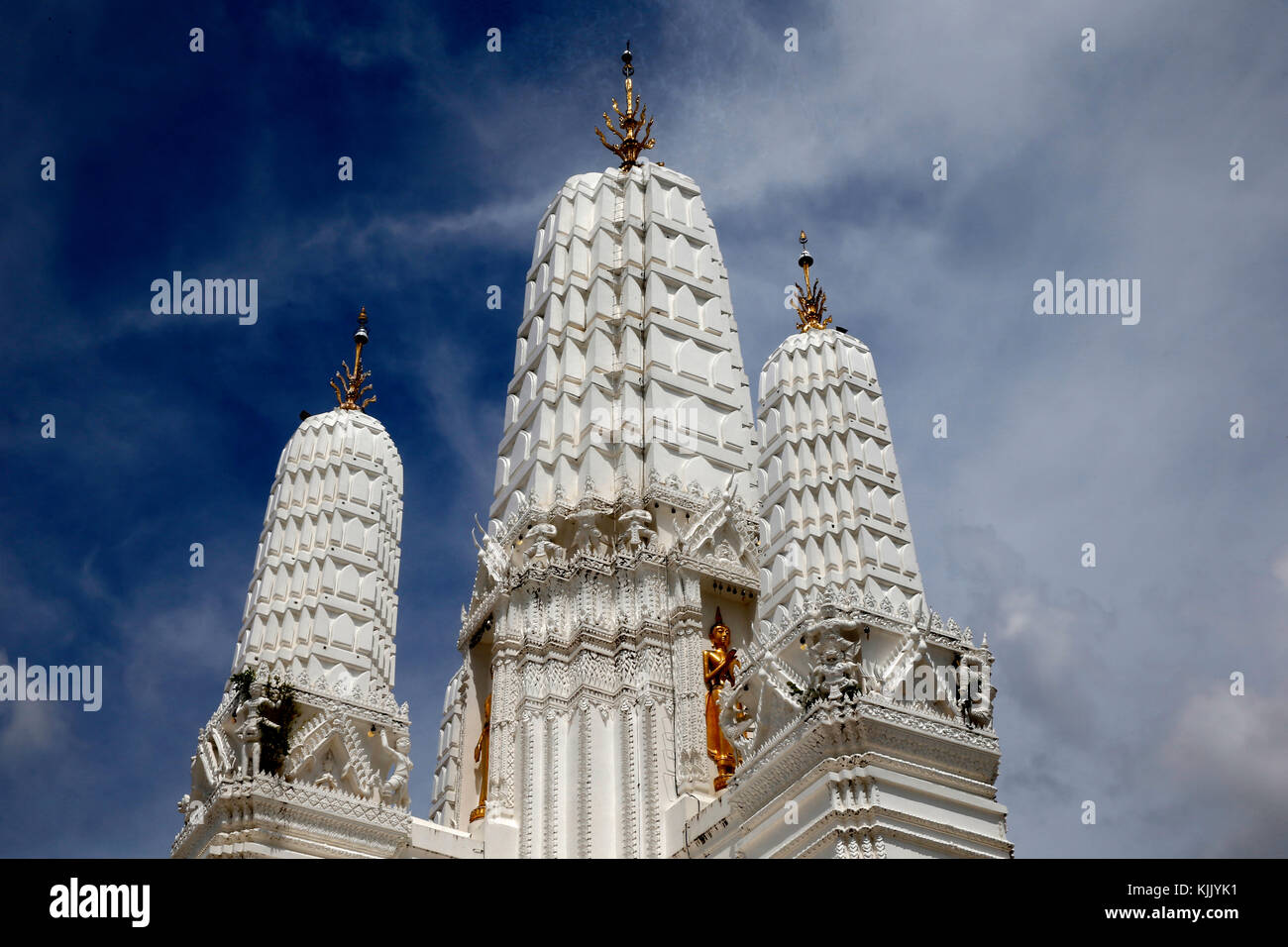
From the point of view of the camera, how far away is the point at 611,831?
90.4ft

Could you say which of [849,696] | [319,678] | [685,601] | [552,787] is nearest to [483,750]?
[552,787]

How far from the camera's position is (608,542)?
103 ft

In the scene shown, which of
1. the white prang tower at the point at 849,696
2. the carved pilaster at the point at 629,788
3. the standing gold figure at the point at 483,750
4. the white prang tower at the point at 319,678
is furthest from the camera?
the standing gold figure at the point at 483,750

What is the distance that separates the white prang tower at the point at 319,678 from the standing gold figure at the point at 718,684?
6117mm

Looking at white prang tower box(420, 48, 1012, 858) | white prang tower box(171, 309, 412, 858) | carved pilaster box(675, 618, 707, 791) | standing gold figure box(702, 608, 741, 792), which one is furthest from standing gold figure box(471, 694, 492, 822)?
standing gold figure box(702, 608, 741, 792)

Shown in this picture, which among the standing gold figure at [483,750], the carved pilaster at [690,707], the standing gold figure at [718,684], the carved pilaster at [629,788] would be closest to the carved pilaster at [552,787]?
the carved pilaster at [629,788]

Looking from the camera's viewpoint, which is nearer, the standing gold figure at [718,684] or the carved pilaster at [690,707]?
the carved pilaster at [690,707]

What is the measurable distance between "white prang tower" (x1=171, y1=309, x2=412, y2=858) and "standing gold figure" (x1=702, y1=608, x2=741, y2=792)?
6.12m

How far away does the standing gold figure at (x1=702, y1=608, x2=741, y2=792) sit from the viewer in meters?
27.5

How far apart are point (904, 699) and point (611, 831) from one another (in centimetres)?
768

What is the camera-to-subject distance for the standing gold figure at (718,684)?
27500 mm

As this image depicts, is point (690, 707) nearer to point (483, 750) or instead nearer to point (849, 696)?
point (483, 750)

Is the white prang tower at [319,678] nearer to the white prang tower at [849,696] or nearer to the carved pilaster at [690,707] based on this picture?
the carved pilaster at [690,707]
